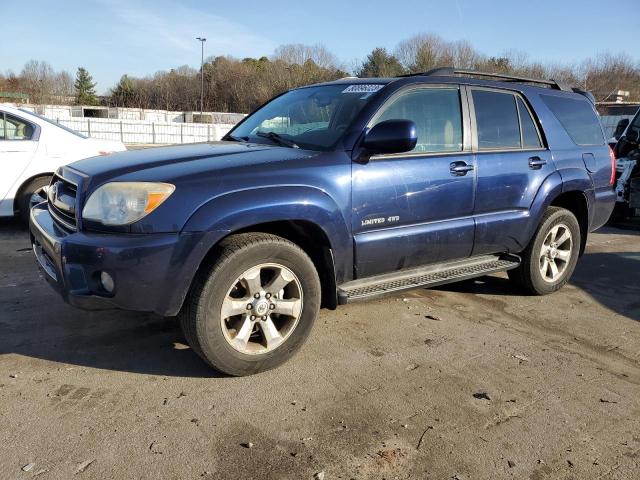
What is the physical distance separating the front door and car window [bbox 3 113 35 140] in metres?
5.20

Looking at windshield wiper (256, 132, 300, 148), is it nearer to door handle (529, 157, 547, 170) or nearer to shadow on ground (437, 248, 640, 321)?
door handle (529, 157, 547, 170)

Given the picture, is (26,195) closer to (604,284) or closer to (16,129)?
(16,129)

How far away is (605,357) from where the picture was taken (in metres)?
3.74

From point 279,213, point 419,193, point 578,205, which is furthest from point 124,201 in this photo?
point 578,205

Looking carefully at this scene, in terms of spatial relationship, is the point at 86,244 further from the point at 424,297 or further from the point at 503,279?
the point at 503,279

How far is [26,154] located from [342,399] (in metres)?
5.62

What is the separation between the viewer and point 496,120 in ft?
14.4

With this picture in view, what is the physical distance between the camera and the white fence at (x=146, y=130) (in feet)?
106

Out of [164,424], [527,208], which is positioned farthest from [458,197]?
[164,424]

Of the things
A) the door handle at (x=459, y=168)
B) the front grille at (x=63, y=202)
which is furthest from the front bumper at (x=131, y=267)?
the door handle at (x=459, y=168)

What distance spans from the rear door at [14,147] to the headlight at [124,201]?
4.50 metres

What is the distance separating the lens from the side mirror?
3.39 m

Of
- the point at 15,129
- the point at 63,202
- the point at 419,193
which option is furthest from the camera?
the point at 15,129

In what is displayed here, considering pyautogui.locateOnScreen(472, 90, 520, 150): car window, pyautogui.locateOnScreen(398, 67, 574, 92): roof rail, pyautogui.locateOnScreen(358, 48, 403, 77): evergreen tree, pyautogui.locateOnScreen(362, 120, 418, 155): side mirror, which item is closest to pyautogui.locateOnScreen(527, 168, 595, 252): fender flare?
pyautogui.locateOnScreen(472, 90, 520, 150): car window
